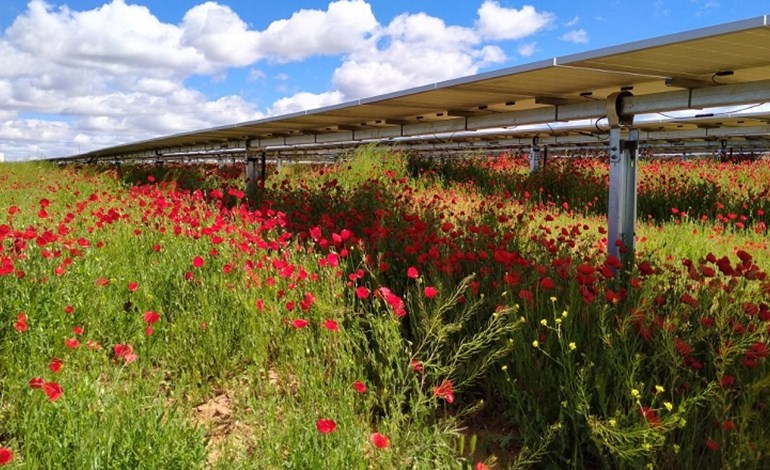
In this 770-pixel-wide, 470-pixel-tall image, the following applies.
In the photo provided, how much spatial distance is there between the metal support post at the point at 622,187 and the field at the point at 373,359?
343mm

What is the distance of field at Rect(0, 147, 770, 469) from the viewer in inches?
92.8

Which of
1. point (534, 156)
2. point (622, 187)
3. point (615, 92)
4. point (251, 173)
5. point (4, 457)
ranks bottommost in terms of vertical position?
point (4, 457)

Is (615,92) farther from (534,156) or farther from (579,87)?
(534,156)

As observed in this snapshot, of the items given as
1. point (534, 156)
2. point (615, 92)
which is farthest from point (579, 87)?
point (534, 156)

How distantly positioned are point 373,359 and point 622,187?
12.3ft

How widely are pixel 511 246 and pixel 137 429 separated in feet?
11.9

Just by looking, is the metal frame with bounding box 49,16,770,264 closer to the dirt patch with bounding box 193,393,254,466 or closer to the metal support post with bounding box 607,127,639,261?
the metal support post with bounding box 607,127,639,261

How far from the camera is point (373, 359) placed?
292 cm

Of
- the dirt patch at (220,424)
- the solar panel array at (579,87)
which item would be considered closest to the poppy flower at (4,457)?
the dirt patch at (220,424)

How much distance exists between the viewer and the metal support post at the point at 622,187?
568 cm

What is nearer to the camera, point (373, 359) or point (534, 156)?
point (373, 359)

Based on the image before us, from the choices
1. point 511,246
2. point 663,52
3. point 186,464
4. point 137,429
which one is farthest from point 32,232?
point 663,52

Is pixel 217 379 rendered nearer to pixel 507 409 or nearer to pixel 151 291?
pixel 151 291

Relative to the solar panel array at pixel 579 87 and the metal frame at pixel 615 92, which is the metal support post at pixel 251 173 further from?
the metal frame at pixel 615 92
